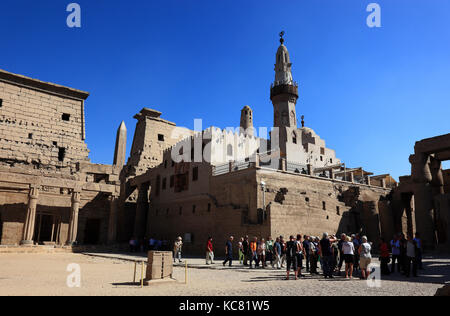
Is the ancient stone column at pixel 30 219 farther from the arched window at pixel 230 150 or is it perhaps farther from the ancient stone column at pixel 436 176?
the ancient stone column at pixel 436 176

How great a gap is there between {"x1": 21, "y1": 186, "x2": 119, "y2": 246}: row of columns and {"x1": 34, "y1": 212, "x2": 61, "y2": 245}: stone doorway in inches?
65.8

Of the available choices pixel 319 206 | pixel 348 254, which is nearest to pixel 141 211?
pixel 319 206

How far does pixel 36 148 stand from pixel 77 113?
5.14 metres

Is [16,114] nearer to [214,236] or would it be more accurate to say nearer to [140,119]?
[140,119]

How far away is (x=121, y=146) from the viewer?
41.0 metres

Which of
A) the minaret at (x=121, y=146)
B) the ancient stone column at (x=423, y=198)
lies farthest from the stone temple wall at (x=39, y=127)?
the ancient stone column at (x=423, y=198)

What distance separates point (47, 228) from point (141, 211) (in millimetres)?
8794

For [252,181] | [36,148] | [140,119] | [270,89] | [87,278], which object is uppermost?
[270,89]

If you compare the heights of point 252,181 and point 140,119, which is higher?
point 140,119

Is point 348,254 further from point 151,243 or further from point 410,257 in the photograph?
point 151,243

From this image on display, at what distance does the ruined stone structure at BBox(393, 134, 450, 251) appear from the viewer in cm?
2092
